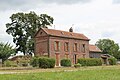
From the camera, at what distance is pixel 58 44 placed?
70.5m

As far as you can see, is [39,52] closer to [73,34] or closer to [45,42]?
[45,42]

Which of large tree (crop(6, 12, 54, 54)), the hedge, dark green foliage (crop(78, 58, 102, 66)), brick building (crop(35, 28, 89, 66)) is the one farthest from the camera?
large tree (crop(6, 12, 54, 54))

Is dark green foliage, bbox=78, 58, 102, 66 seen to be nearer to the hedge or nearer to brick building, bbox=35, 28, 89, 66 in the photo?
brick building, bbox=35, 28, 89, 66

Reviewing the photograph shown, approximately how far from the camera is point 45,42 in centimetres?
6894

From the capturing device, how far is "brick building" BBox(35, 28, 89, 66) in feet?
225

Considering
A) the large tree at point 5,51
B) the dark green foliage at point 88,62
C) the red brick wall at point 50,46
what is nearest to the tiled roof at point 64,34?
the red brick wall at point 50,46

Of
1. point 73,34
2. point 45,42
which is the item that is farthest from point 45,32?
point 73,34

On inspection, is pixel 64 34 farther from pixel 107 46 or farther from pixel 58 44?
pixel 107 46

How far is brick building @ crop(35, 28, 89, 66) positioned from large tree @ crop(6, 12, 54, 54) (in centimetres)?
1420

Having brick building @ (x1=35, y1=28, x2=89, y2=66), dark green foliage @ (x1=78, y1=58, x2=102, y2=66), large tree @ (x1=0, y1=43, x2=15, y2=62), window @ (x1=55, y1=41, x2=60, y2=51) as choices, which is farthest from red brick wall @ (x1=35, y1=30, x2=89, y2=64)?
dark green foliage @ (x1=78, y1=58, x2=102, y2=66)

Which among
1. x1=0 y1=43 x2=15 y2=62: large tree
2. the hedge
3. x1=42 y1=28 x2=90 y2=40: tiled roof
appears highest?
x1=42 y1=28 x2=90 y2=40: tiled roof

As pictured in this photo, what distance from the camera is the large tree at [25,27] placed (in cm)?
8719

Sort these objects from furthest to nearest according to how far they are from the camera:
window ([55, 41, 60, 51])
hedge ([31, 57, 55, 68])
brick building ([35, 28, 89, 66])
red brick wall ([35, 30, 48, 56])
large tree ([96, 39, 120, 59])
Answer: large tree ([96, 39, 120, 59])
window ([55, 41, 60, 51])
red brick wall ([35, 30, 48, 56])
brick building ([35, 28, 89, 66])
hedge ([31, 57, 55, 68])

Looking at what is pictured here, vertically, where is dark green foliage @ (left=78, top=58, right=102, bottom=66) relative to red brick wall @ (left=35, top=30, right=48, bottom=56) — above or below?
below
